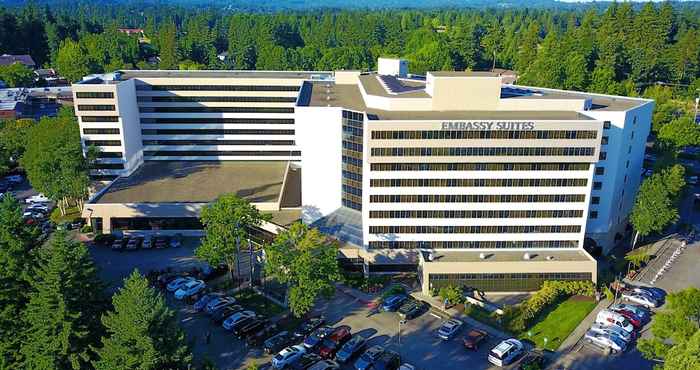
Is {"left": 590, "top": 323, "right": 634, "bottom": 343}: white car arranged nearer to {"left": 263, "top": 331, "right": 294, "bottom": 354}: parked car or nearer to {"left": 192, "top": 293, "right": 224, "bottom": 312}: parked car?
{"left": 263, "top": 331, "right": 294, "bottom": 354}: parked car

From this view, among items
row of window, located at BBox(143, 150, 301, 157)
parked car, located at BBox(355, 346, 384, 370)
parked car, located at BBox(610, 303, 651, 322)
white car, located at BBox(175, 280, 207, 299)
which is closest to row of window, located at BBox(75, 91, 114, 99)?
row of window, located at BBox(143, 150, 301, 157)

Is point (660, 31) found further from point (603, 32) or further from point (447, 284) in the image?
point (447, 284)

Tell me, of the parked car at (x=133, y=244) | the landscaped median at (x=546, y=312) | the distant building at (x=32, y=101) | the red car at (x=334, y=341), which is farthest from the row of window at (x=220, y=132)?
the distant building at (x=32, y=101)

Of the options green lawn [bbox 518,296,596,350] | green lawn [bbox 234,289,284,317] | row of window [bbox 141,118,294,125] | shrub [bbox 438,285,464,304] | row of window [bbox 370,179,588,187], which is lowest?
green lawn [bbox 518,296,596,350]

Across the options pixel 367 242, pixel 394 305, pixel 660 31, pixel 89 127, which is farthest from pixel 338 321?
pixel 660 31

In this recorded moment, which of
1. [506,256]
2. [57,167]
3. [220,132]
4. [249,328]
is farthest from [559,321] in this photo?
[57,167]

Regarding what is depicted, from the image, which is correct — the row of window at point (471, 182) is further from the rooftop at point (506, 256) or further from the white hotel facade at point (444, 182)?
the rooftop at point (506, 256)
